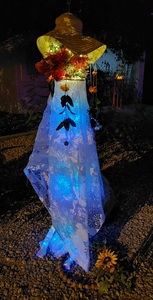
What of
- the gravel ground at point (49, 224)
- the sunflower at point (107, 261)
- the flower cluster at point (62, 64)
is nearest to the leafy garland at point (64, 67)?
the flower cluster at point (62, 64)

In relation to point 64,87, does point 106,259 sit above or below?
below

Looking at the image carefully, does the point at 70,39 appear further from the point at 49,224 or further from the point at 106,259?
the point at 49,224

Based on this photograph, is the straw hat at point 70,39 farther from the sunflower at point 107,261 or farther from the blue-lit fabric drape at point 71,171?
the sunflower at point 107,261

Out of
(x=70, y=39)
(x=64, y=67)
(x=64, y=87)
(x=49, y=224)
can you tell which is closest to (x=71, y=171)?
(x=64, y=87)

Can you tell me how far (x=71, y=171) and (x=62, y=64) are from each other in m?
1.00

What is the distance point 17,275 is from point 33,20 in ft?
21.6

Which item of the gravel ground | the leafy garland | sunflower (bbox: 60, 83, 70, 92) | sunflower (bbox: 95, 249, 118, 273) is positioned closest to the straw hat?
the leafy garland

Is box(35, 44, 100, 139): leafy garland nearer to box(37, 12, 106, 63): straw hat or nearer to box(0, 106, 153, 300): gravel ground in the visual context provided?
box(37, 12, 106, 63): straw hat

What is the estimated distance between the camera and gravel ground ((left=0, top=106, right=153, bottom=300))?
247 cm

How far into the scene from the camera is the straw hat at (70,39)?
2.19m

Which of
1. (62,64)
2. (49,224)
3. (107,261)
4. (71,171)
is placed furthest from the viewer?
(49,224)

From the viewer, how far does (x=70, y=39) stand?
223 centimetres

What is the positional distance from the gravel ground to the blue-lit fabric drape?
0.37 m

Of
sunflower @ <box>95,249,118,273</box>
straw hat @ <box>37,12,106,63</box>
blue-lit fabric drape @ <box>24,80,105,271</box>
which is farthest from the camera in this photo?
sunflower @ <box>95,249,118,273</box>
